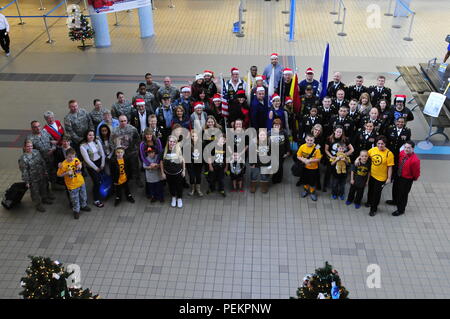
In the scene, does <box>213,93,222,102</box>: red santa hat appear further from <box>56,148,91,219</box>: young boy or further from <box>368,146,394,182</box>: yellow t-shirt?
<box>368,146,394,182</box>: yellow t-shirt

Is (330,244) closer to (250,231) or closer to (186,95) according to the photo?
(250,231)

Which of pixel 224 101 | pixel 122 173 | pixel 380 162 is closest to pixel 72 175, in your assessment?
pixel 122 173

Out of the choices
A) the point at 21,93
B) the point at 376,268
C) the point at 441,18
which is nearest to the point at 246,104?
the point at 376,268

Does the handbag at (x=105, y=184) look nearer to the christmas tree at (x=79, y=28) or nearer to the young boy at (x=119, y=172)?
the young boy at (x=119, y=172)

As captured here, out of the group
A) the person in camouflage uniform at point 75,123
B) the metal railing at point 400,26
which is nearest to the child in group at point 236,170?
the person in camouflage uniform at point 75,123

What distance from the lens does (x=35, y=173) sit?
7.35 m

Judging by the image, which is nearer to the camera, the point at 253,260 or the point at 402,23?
the point at 253,260

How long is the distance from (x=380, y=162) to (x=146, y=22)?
11323mm

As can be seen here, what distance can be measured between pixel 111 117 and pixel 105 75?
5538 mm

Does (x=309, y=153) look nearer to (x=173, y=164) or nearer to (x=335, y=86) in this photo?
(x=335, y=86)

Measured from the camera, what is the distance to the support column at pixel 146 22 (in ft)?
50.4

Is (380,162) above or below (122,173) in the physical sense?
above

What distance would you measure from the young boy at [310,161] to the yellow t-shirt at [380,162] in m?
0.91

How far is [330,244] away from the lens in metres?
6.96
